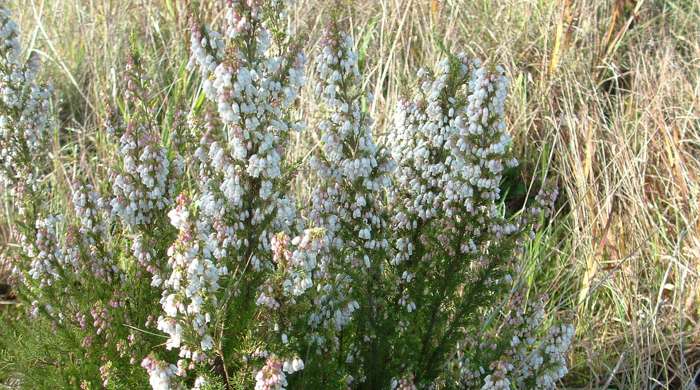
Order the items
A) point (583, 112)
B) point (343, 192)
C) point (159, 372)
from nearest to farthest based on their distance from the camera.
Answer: point (159, 372) < point (343, 192) < point (583, 112)

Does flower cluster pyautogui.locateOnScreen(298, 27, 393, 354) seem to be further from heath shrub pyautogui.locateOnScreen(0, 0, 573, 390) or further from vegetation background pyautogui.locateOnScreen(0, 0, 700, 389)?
vegetation background pyautogui.locateOnScreen(0, 0, 700, 389)

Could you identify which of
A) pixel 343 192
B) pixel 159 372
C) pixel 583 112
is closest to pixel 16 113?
pixel 343 192

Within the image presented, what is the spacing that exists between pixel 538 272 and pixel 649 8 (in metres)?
3.02

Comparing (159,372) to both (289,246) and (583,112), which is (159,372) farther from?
(583,112)

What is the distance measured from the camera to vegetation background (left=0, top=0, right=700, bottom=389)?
14.0ft

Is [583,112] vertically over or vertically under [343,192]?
under

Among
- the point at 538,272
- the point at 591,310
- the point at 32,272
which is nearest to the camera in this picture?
the point at 32,272

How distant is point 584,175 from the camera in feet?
15.8

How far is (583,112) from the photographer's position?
525 cm

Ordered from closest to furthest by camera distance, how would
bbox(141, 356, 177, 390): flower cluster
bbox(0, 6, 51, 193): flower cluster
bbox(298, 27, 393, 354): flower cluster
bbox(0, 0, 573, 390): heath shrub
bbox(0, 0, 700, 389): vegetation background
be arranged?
bbox(141, 356, 177, 390): flower cluster, bbox(0, 0, 573, 390): heath shrub, bbox(298, 27, 393, 354): flower cluster, bbox(0, 6, 51, 193): flower cluster, bbox(0, 0, 700, 389): vegetation background

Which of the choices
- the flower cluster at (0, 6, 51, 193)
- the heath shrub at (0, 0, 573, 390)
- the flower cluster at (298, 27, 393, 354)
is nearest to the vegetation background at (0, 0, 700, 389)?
the flower cluster at (0, 6, 51, 193)

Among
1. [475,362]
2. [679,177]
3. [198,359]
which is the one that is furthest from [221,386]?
[679,177]

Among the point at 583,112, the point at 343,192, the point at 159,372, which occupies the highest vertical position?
the point at 343,192

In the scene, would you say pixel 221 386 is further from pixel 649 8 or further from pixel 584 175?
pixel 649 8
